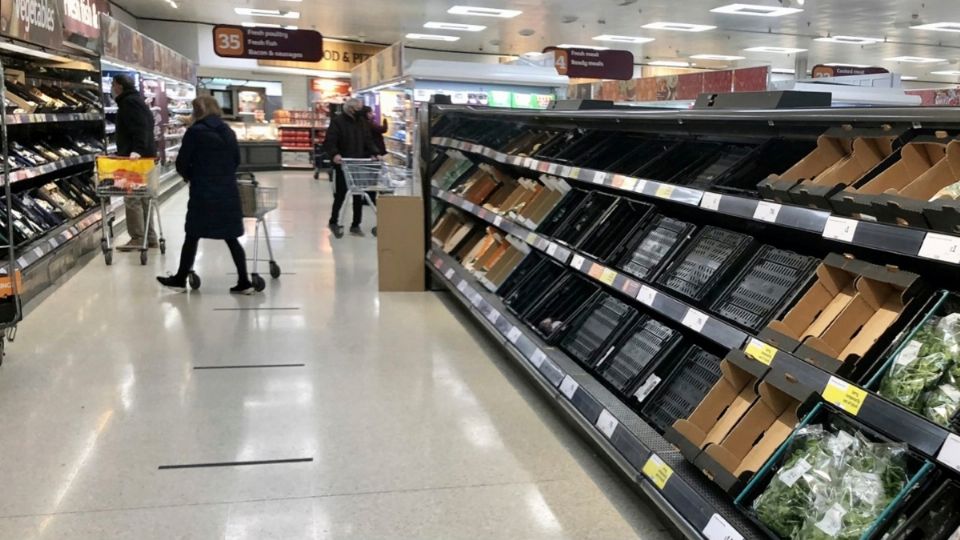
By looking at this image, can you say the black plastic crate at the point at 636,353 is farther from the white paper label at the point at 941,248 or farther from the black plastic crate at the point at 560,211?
the white paper label at the point at 941,248

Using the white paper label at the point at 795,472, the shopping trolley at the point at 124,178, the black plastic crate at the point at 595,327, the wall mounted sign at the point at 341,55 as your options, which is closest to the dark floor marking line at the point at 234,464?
the black plastic crate at the point at 595,327

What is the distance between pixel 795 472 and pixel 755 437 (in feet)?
0.93

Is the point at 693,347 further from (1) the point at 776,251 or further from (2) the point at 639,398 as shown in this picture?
(1) the point at 776,251

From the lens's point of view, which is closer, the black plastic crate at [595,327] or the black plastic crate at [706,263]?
the black plastic crate at [706,263]

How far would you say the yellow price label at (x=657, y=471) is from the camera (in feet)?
7.73

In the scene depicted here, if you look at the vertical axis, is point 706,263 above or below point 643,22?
below

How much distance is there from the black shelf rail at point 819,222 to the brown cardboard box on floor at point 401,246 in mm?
2745

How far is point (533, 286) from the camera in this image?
4.23m

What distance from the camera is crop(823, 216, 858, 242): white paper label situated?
1.92 m

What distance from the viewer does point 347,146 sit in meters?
9.29

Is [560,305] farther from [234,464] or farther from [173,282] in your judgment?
[173,282]

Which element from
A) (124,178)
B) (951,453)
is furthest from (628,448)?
(124,178)

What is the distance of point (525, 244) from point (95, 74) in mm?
5760

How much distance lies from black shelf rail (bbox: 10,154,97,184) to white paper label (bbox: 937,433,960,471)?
6.06 meters
